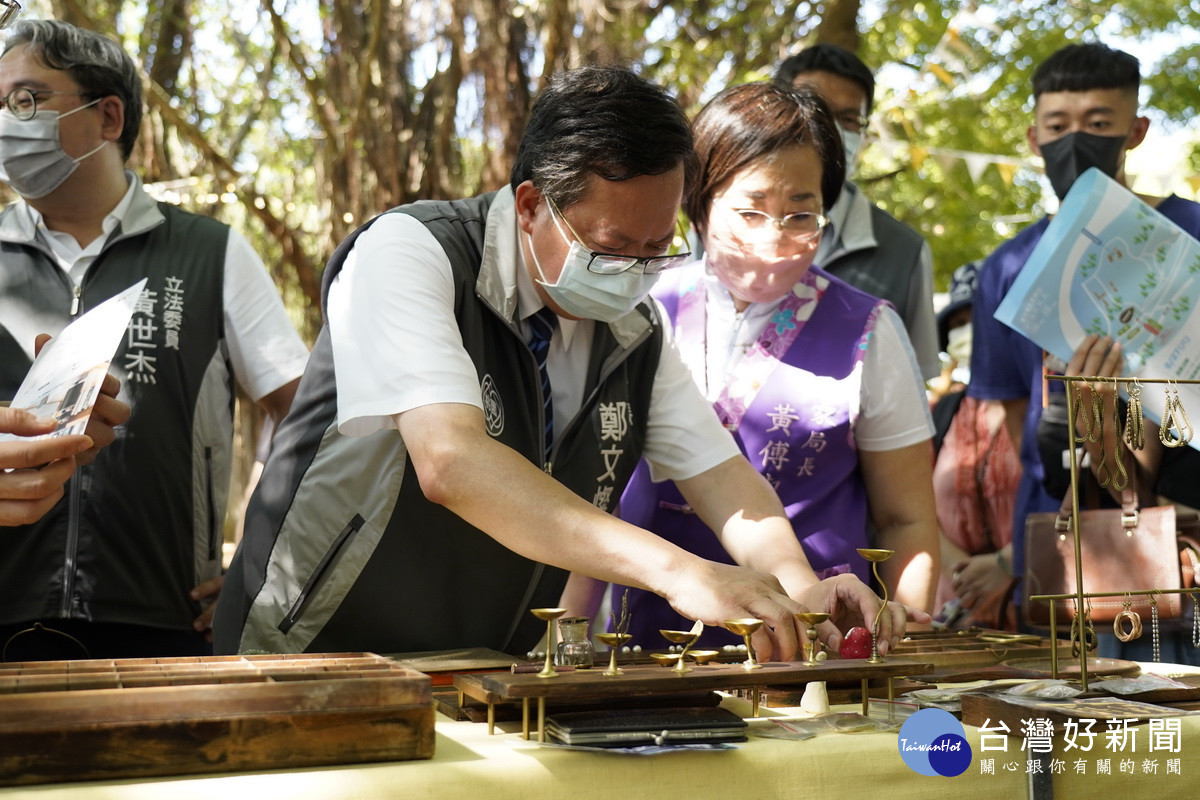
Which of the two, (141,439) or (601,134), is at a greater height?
(601,134)

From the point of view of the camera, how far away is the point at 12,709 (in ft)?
4.34

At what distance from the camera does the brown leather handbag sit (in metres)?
2.74

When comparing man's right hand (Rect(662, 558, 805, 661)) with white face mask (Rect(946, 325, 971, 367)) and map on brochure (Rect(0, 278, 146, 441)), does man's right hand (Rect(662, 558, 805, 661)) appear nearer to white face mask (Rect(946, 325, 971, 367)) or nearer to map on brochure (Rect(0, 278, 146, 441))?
map on brochure (Rect(0, 278, 146, 441))

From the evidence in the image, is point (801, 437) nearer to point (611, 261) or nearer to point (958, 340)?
point (611, 261)

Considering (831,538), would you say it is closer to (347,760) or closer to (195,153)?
(347,760)

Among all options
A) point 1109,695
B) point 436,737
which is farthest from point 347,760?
point 1109,695

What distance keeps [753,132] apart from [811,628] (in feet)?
4.04

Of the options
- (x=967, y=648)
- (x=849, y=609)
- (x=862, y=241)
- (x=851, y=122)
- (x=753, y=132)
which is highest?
(x=851, y=122)

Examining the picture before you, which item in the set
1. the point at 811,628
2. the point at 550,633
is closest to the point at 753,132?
the point at 811,628

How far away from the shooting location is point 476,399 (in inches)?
78.2

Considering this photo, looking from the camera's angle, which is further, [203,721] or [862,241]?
[862,241]

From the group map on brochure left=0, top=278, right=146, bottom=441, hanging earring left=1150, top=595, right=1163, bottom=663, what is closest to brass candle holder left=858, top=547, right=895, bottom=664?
hanging earring left=1150, top=595, right=1163, bottom=663

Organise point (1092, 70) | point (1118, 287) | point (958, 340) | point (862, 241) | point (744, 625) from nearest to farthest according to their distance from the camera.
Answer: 1. point (744, 625)
2. point (1118, 287)
3. point (1092, 70)
4. point (862, 241)
5. point (958, 340)


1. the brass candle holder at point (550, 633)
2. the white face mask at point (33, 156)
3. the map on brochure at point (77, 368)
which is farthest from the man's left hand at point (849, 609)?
the white face mask at point (33, 156)
